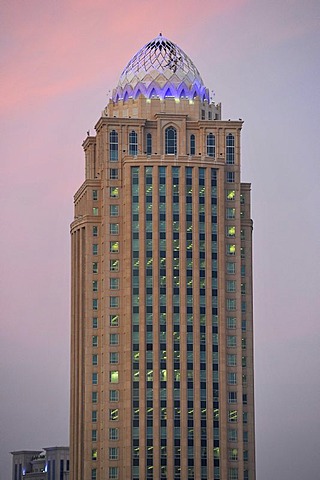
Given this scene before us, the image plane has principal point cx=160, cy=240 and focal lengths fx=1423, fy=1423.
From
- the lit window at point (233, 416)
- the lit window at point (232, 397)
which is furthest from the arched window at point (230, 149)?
the lit window at point (233, 416)

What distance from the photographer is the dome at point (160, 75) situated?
178125 mm

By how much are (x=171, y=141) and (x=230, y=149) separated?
7.53 m

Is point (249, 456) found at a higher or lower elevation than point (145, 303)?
lower

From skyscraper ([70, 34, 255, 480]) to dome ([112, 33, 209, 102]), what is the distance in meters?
1.37

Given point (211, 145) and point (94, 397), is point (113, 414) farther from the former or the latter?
point (211, 145)

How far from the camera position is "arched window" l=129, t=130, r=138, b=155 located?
175000 millimetres

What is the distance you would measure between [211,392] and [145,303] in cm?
1317

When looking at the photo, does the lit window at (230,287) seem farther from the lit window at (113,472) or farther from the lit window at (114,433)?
the lit window at (113,472)

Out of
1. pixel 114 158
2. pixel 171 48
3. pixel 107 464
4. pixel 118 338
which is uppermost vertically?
pixel 171 48

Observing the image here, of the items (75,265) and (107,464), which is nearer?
(107,464)

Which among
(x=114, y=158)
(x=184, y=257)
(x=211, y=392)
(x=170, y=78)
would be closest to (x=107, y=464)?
(x=211, y=392)

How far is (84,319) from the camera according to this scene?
173750mm

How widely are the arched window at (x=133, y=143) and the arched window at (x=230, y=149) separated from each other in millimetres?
11444

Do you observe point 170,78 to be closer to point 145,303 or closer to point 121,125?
point 121,125
